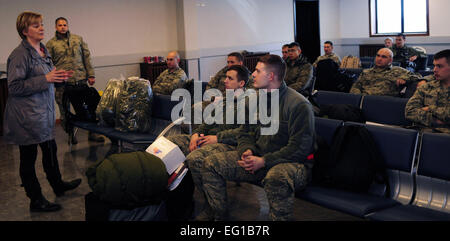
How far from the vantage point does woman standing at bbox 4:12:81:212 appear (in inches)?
148

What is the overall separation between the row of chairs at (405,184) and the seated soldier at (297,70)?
3052mm

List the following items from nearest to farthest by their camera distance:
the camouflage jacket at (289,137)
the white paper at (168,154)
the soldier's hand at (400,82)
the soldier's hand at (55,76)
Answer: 1. the camouflage jacket at (289,137)
2. the white paper at (168,154)
3. the soldier's hand at (55,76)
4. the soldier's hand at (400,82)

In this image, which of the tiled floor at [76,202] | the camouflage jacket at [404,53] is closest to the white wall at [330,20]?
the camouflage jacket at [404,53]

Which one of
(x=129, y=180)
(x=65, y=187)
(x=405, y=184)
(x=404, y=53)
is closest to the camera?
(x=129, y=180)

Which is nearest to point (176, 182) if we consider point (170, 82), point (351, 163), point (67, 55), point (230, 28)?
point (351, 163)

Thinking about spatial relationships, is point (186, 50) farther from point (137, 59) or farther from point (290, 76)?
point (290, 76)

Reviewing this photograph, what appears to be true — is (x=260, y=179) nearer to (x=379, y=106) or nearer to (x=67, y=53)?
(x=379, y=106)

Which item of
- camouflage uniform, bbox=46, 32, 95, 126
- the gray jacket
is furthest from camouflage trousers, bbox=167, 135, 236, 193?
camouflage uniform, bbox=46, 32, 95, 126

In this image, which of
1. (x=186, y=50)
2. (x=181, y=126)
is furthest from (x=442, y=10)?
(x=181, y=126)

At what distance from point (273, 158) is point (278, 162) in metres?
0.04

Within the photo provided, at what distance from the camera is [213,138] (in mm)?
3924

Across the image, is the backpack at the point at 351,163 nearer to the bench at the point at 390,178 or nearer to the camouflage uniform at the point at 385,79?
the bench at the point at 390,178

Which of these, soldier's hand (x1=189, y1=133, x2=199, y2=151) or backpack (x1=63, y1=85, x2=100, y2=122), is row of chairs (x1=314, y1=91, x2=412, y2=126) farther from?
backpack (x1=63, y1=85, x2=100, y2=122)

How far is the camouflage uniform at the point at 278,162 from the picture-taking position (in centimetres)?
311
